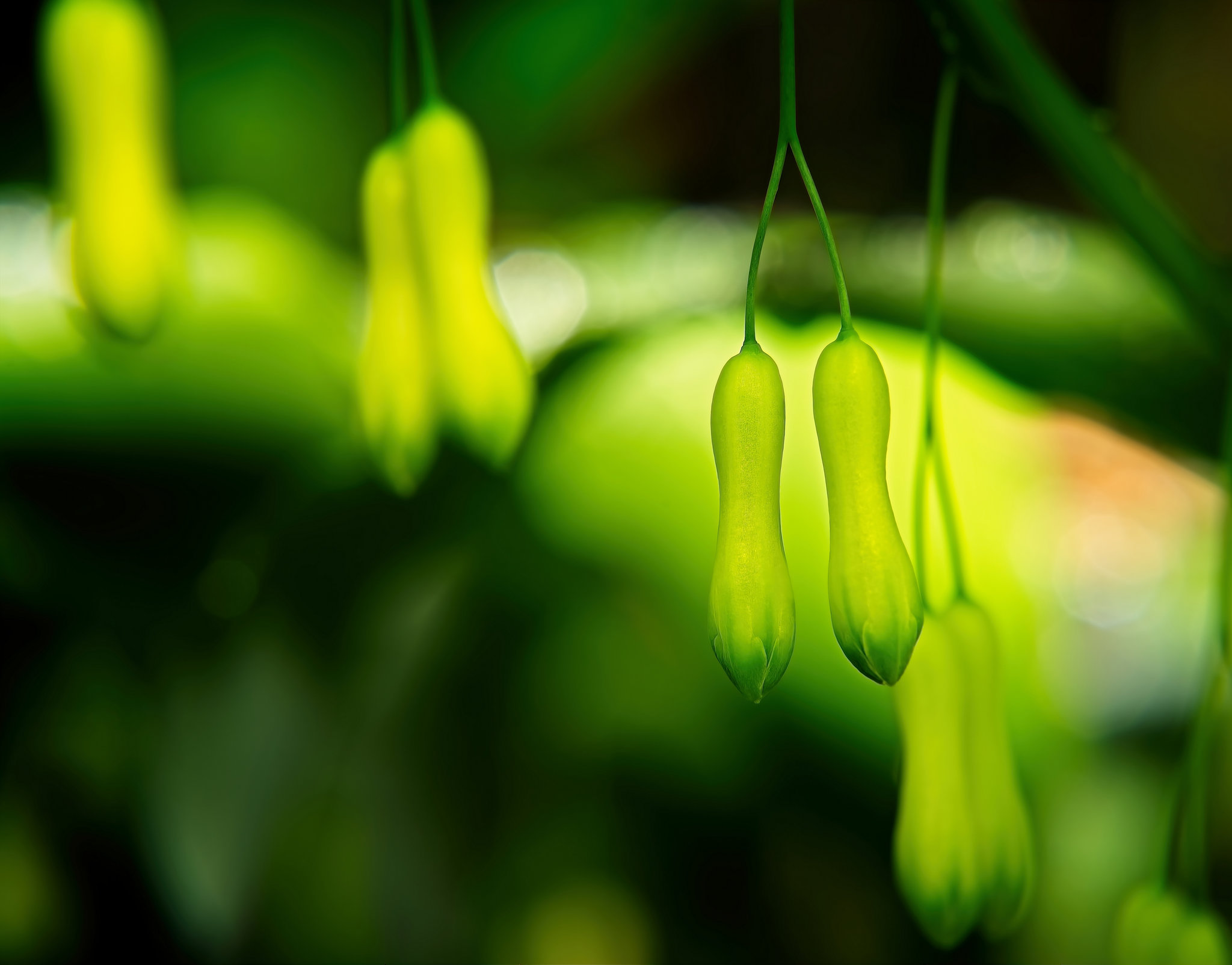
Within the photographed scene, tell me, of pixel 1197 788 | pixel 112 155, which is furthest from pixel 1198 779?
pixel 112 155

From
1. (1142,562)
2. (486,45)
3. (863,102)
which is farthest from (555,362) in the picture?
(863,102)

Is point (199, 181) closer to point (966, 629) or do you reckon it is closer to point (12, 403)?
point (12, 403)

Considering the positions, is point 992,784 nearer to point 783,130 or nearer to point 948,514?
point 948,514

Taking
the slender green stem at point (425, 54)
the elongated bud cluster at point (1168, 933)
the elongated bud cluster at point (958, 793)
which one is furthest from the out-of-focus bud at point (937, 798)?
the slender green stem at point (425, 54)

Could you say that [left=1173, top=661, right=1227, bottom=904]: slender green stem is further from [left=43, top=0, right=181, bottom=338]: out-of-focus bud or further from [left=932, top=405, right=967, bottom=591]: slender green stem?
[left=43, top=0, right=181, bottom=338]: out-of-focus bud

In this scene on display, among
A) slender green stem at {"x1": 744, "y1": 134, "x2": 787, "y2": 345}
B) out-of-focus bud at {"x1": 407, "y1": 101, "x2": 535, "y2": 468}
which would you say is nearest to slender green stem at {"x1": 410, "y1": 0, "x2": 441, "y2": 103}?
out-of-focus bud at {"x1": 407, "y1": 101, "x2": 535, "y2": 468}

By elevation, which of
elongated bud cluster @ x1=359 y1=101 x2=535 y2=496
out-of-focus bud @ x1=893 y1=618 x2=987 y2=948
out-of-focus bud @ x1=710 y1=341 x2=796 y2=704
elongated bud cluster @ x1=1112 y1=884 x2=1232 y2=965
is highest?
elongated bud cluster @ x1=359 y1=101 x2=535 y2=496
